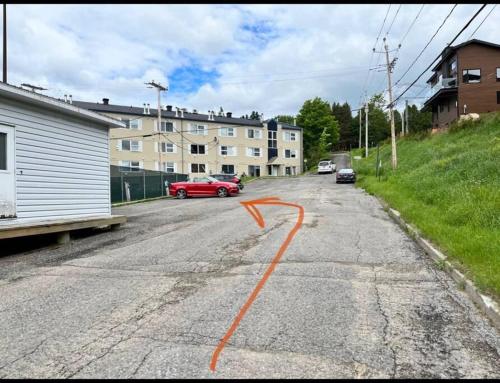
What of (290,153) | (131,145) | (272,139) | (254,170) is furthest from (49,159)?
(290,153)

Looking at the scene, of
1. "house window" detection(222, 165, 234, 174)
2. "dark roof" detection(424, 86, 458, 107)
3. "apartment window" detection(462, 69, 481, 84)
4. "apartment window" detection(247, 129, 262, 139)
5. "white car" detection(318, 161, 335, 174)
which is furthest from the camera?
"apartment window" detection(247, 129, 262, 139)

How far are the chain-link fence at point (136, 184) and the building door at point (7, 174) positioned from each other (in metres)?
A: 14.2

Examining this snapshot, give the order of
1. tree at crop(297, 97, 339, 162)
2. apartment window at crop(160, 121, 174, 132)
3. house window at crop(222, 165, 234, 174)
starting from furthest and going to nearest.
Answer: tree at crop(297, 97, 339, 162) → house window at crop(222, 165, 234, 174) → apartment window at crop(160, 121, 174, 132)

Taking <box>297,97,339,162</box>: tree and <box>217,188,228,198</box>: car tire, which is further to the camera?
<box>297,97,339,162</box>: tree

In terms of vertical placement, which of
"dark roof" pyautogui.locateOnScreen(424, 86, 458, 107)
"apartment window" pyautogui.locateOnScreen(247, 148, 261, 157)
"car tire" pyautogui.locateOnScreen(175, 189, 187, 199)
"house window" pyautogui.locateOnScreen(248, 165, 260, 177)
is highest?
"dark roof" pyautogui.locateOnScreen(424, 86, 458, 107)

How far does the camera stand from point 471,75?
35.1 m

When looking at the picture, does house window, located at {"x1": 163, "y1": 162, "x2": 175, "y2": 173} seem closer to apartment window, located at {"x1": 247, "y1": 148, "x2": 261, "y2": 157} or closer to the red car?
apartment window, located at {"x1": 247, "y1": 148, "x2": 261, "y2": 157}

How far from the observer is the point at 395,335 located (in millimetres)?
3828

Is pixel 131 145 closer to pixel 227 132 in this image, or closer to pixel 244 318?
pixel 227 132

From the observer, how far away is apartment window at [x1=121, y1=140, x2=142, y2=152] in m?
43.5

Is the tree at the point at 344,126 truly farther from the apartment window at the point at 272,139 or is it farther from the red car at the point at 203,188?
the red car at the point at 203,188

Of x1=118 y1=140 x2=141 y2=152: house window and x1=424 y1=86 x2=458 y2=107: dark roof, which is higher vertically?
x1=424 y1=86 x2=458 y2=107: dark roof

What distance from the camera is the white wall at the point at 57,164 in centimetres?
911

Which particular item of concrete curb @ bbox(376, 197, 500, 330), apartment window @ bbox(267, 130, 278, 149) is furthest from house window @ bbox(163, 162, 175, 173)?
concrete curb @ bbox(376, 197, 500, 330)
